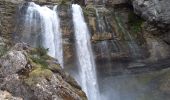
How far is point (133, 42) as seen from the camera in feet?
112

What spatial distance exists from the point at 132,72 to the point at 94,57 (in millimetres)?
3892

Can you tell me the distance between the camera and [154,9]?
32938 mm

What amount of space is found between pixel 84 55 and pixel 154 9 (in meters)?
7.71

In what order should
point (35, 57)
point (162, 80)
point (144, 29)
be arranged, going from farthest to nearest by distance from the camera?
point (144, 29)
point (162, 80)
point (35, 57)

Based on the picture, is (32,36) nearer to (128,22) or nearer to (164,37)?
(128,22)

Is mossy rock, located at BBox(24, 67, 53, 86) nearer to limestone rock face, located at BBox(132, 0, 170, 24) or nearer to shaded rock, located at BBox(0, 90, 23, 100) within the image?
shaded rock, located at BBox(0, 90, 23, 100)

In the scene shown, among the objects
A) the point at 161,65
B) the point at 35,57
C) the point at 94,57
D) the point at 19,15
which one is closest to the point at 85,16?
the point at 94,57

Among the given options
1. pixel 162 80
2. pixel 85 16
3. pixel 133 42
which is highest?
pixel 85 16

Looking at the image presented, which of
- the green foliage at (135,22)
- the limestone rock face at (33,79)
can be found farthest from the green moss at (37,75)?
the green foliage at (135,22)

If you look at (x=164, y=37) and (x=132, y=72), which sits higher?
(x=164, y=37)

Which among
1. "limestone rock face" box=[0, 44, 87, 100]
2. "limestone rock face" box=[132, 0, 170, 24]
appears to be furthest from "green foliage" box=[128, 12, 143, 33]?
"limestone rock face" box=[0, 44, 87, 100]

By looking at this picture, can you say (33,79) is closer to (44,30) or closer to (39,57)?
(39,57)

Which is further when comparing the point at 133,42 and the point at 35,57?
the point at 133,42

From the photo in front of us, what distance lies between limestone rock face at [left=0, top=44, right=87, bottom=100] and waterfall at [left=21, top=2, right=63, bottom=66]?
35.8 ft
